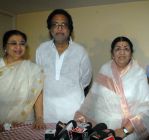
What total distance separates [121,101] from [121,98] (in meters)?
0.03

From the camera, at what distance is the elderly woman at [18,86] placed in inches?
77.4

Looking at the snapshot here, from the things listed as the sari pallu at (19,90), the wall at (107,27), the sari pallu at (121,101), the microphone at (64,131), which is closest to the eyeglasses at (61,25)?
the sari pallu at (19,90)

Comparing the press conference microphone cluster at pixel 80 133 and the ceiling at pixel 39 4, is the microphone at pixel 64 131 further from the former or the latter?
the ceiling at pixel 39 4

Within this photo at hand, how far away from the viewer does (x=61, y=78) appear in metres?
2.22

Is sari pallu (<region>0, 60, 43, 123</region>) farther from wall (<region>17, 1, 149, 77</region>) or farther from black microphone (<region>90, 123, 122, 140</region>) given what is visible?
wall (<region>17, 1, 149, 77</region>)

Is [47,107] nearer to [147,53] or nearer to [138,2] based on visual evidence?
[147,53]

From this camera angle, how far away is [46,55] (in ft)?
7.66

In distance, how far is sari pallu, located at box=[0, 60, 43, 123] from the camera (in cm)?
196

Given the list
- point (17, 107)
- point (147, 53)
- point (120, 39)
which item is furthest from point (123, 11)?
point (17, 107)

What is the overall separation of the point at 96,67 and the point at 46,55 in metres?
0.93

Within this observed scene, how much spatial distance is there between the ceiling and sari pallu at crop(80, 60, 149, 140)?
1022mm

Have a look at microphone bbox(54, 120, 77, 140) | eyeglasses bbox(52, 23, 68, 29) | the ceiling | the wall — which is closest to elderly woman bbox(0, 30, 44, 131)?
eyeglasses bbox(52, 23, 68, 29)

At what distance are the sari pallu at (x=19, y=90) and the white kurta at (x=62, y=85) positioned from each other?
14 centimetres

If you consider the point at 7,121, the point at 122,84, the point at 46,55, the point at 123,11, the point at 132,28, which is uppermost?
the point at 123,11
